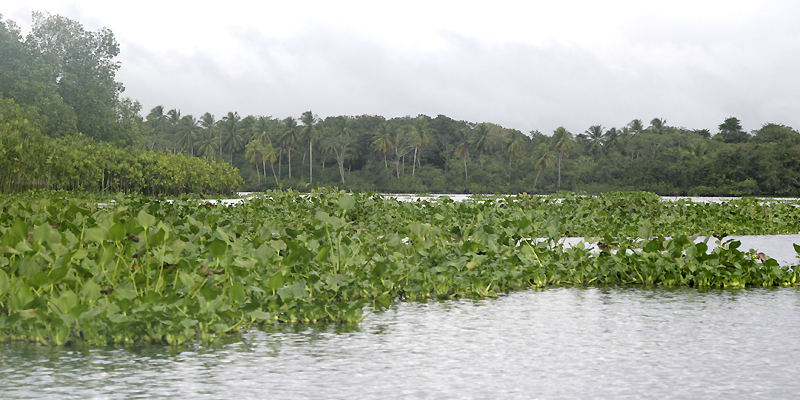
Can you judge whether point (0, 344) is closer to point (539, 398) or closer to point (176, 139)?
point (539, 398)

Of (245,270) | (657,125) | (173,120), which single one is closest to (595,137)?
(657,125)

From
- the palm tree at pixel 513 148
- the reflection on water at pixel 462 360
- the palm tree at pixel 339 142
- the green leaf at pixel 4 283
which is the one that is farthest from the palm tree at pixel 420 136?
the green leaf at pixel 4 283

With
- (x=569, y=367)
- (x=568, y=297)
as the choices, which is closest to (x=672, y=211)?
(x=568, y=297)

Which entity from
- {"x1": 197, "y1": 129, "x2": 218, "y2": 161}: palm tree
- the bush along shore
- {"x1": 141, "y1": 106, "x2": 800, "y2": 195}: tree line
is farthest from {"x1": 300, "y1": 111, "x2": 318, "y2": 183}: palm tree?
the bush along shore

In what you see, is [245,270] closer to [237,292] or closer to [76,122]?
[237,292]

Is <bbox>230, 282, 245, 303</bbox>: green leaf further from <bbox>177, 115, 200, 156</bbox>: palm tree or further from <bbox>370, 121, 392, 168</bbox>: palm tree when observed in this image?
<bbox>177, 115, 200, 156</bbox>: palm tree

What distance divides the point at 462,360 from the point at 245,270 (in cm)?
230

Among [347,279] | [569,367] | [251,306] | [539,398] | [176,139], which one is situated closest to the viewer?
[539,398]

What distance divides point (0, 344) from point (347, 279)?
3.32 metres

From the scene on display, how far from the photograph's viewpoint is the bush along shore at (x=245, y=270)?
278 inches

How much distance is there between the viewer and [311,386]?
19.2ft

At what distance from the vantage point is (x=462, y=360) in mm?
6754

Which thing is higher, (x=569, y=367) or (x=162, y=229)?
(x=162, y=229)

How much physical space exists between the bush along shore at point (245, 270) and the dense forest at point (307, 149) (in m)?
23.3
